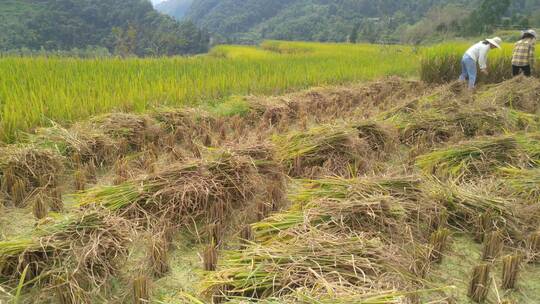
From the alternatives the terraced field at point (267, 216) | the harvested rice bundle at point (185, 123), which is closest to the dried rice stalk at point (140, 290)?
the terraced field at point (267, 216)

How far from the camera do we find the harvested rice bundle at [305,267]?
154cm

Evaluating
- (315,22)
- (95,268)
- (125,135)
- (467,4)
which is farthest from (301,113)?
(315,22)

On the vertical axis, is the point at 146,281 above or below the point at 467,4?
below

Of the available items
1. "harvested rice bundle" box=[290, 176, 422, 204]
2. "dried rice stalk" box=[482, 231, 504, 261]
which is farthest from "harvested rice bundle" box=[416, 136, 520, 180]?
"dried rice stalk" box=[482, 231, 504, 261]

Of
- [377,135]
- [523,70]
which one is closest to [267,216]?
[377,135]

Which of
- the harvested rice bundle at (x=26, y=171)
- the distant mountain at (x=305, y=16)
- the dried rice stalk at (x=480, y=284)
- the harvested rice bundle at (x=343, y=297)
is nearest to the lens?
the harvested rice bundle at (x=343, y=297)

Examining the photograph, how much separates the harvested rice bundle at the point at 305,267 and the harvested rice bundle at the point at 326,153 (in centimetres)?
138

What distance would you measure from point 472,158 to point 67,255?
10.1ft

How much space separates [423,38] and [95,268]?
135ft

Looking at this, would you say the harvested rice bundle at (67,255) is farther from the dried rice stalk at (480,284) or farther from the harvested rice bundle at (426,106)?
the harvested rice bundle at (426,106)

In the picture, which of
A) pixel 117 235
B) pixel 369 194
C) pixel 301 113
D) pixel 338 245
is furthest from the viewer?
pixel 301 113

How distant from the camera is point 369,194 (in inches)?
92.8

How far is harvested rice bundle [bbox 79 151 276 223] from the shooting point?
7.63ft

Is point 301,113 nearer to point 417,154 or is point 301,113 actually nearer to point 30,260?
point 417,154
